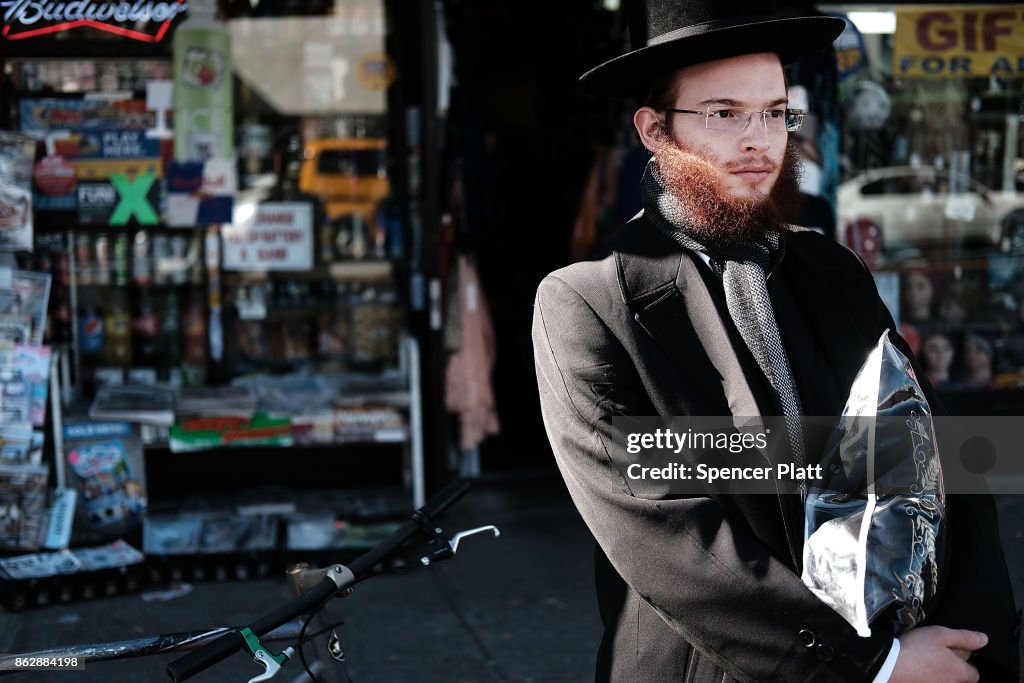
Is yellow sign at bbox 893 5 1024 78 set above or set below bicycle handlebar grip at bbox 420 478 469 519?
above

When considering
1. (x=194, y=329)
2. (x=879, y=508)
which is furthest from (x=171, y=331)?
(x=879, y=508)

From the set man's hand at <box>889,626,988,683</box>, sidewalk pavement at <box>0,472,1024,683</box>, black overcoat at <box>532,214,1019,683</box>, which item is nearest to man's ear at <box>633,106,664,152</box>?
black overcoat at <box>532,214,1019,683</box>

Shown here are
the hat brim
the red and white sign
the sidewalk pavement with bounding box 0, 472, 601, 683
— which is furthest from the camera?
the red and white sign

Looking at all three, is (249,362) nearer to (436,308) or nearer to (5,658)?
(436,308)

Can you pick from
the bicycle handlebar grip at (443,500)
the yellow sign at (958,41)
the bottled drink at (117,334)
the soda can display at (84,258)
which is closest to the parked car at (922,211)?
the yellow sign at (958,41)

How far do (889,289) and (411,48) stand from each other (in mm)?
2802

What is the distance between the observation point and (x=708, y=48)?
1.93 metres

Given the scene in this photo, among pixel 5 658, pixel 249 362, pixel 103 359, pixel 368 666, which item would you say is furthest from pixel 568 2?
pixel 5 658

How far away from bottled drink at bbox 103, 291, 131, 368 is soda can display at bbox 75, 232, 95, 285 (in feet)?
0.52

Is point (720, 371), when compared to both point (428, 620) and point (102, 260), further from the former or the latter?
point (102, 260)

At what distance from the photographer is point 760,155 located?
6.37 feet

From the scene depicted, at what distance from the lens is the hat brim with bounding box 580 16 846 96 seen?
192 cm

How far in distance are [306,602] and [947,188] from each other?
5.13 m

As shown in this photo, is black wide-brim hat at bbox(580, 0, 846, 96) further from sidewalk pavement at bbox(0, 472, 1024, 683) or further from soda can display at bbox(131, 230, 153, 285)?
soda can display at bbox(131, 230, 153, 285)
